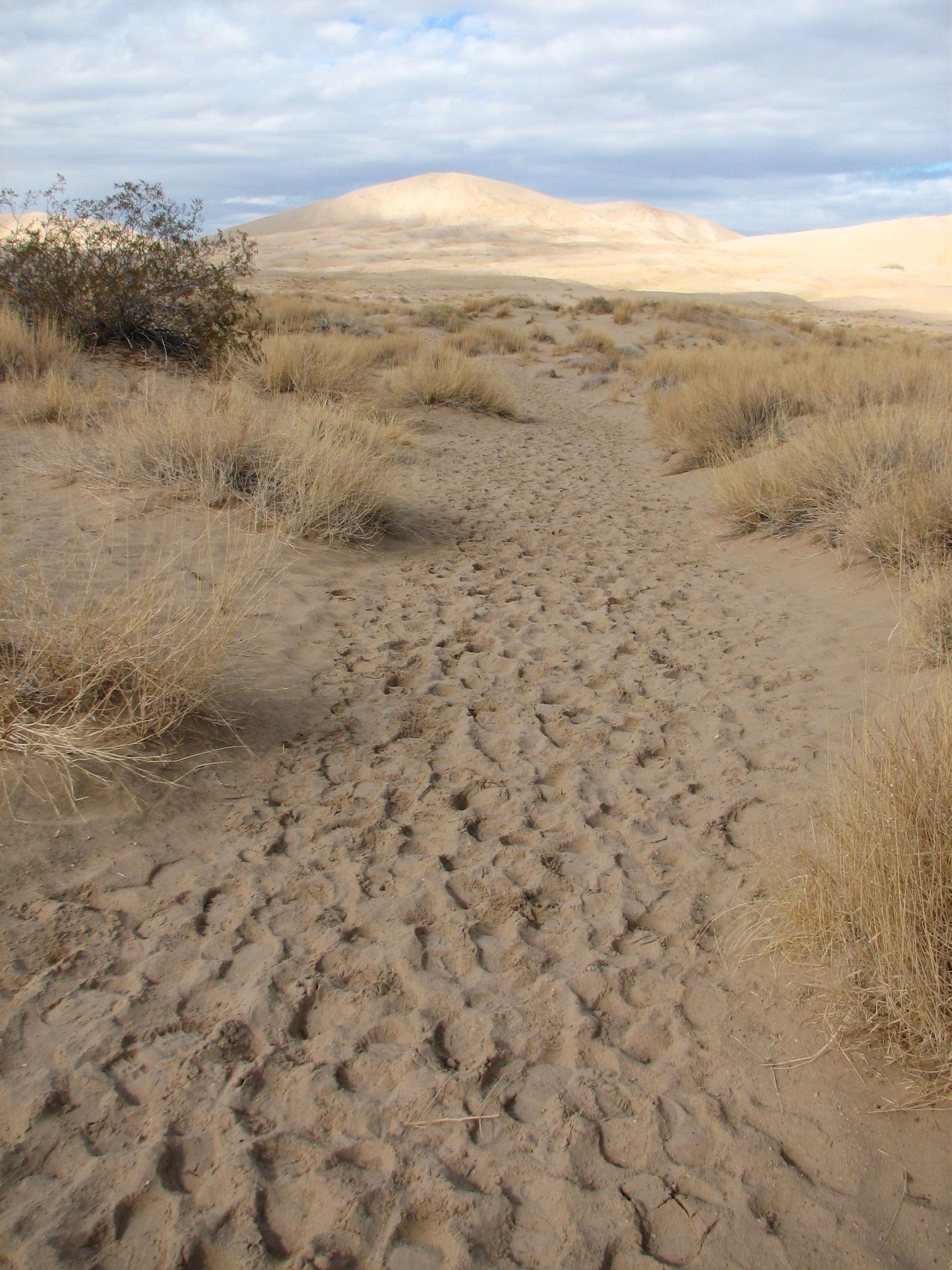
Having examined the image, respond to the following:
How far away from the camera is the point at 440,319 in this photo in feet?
73.3

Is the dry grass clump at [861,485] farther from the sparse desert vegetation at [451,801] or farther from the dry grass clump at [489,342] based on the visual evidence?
the dry grass clump at [489,342]

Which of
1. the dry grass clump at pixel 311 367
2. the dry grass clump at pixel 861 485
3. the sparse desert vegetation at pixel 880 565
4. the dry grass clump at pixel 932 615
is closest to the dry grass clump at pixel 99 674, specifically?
the sparse desert vegetation at pixel 880 565

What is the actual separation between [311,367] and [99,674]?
8580 millimetres

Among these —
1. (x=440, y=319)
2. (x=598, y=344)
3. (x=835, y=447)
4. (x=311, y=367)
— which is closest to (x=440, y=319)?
(x=440, y=319)

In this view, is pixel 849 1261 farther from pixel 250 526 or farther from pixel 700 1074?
pixel 250 526

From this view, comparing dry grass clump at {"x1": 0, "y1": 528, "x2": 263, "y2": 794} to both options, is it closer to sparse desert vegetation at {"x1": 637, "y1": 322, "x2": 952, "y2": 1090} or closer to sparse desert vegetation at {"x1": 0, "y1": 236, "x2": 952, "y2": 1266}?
sparse desert vegetation at {"x1": 0, "y1": 236, "x2": 952, "y2": 1266}

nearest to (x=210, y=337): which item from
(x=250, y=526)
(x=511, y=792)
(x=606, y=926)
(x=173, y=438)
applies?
(x=173, y=438)

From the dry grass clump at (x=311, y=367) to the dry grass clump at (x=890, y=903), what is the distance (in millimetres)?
8579

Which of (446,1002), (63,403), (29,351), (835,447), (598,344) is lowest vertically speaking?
(446,1002)

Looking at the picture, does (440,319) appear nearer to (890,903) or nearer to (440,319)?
(440,319)

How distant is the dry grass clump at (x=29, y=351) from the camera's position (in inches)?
358

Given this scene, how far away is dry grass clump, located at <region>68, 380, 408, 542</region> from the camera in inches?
247

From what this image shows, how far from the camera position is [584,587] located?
5836 millimetres

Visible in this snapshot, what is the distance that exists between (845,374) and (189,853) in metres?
10.5
